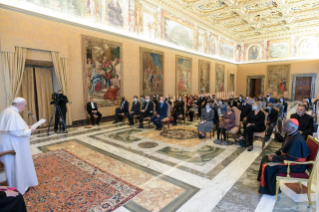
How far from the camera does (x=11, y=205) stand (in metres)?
2.11

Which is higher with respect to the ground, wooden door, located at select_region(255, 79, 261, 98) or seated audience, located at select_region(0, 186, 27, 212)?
wooden door, located at select_region(255, 79, 261, 98)

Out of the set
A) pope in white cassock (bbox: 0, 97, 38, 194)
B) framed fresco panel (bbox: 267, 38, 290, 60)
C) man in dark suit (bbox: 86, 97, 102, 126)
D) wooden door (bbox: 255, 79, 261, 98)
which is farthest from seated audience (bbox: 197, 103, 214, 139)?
wooden door (bbox: 255, 79, 261, 98)

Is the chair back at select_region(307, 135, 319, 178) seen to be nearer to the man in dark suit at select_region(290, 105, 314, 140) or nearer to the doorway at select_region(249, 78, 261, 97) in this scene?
the man in dark suit at select_region(290, 105, 314, 140)

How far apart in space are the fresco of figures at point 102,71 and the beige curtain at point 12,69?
2.62 metres

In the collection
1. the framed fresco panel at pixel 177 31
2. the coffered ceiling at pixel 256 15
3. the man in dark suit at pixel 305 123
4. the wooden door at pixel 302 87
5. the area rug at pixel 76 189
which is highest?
the coffered ceiling at pixel 256 15

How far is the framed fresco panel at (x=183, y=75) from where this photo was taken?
48.8 ft

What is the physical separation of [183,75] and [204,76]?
366cm

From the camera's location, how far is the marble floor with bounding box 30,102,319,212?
3045mm

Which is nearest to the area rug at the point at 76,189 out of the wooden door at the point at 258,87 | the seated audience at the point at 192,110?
the seated audience at the point at 192,110

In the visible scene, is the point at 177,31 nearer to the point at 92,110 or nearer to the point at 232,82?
the point at 92,110

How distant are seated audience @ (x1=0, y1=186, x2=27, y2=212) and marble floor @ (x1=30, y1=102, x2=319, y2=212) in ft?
4.29

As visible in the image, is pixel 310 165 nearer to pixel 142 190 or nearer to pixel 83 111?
pixel 142 190

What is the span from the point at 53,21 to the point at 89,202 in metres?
7.75

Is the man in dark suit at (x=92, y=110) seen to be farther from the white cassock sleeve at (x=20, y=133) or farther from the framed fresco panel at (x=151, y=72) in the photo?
the white cassock sleeve at (x=20, y=133)
